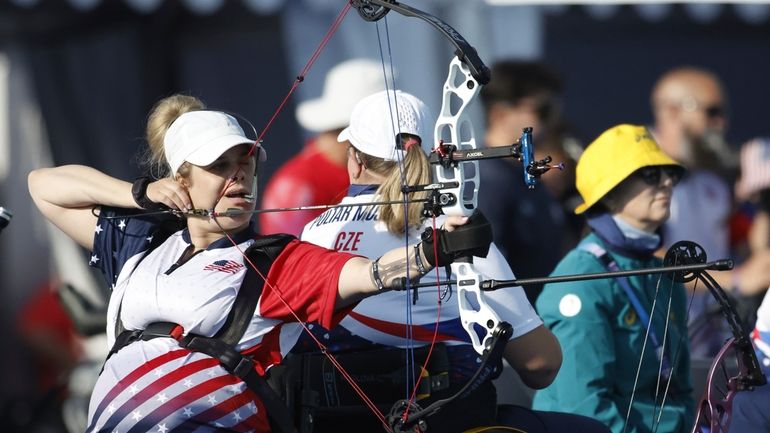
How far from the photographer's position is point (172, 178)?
157 inches

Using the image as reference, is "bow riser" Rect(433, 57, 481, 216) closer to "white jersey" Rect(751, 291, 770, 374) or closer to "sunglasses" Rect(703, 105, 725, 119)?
"white jersey" Rect(751, 291, 770, 374)

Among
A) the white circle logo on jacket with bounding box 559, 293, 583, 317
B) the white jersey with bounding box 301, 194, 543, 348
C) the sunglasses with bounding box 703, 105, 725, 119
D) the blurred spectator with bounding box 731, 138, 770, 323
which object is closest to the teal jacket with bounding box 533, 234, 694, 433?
the white circle logo on jacket with bounding box 559, 293, 583, 317

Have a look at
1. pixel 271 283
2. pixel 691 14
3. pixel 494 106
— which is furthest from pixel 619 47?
pixel 271 283

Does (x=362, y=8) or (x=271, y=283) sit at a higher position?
(x=362, y=8)

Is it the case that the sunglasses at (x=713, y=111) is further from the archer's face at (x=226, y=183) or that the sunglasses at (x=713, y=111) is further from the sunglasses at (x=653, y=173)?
the archer's face at (x=226, y=183)

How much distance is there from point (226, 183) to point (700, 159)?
5.68m

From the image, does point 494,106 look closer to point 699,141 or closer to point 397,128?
point 699,141

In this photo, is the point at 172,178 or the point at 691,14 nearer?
the point at 172,178

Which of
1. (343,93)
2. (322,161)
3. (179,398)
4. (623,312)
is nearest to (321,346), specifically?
(179,398)

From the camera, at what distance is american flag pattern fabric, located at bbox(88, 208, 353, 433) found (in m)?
3.62

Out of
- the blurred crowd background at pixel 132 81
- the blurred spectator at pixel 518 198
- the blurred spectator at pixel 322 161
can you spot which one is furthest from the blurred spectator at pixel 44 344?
the blurred spectator at pixel 518 198

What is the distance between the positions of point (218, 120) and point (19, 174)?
4822 millimetres

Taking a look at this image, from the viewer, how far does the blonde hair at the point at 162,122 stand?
14.1 ft

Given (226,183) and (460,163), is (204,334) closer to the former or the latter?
(226,183)
